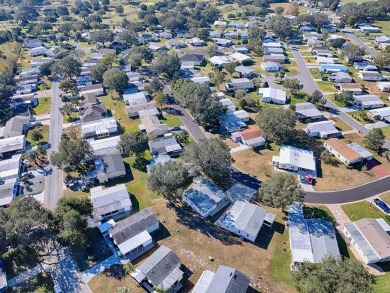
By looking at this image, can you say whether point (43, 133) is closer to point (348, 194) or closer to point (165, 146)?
point (165, 146)

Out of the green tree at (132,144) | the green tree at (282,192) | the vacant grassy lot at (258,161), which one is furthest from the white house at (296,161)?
the green tree at (132,144)

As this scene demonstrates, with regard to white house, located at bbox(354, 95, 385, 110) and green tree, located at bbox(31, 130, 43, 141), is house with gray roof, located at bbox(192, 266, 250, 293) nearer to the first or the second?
green tree, located at bbox(31, 130, 43, 141)

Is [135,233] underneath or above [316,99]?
underneath

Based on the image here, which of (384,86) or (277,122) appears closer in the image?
(277,122)

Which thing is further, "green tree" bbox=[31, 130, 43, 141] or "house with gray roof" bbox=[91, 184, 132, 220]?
"green tree" bbox=[31, 130, 43, 141]

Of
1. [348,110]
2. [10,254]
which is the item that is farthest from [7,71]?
[348,110]

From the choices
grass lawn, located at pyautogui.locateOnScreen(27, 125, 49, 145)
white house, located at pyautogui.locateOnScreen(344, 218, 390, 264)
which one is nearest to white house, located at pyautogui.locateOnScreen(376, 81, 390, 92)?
white house, located at pyautogui.locateOnScreen(344, 218, 390, 264)

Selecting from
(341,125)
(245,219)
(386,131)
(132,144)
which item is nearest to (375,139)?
(341,125)
